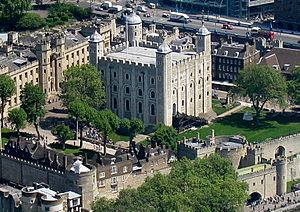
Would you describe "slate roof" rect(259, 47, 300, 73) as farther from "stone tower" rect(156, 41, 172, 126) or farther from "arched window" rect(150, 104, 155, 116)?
"arched window" rect(150, 104, 155, 116)

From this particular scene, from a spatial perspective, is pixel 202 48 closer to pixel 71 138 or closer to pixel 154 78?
pixel 154 78

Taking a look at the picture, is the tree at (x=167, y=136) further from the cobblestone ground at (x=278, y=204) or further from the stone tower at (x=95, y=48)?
the stone tower at (x=95, y=48)

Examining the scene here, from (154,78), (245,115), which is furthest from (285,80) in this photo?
(154,78)

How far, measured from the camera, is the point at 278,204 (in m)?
140

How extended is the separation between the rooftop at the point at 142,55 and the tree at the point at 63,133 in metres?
16.3

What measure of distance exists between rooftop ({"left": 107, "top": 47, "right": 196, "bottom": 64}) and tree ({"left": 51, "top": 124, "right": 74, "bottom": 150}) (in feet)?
53.5

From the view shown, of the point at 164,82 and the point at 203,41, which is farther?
the point at 203,41

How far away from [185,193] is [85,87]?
38.4 metres

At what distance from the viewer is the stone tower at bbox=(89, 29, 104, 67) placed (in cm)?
16700

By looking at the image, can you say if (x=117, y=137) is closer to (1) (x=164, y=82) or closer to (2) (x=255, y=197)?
(1) (x=164, y=82)

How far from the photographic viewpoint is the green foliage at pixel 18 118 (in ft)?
508

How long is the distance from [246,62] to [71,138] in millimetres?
34521

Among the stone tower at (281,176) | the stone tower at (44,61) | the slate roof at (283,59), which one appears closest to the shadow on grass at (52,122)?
the stone tower at (44,61)

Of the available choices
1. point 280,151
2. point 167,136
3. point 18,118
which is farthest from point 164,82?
point 18,118
